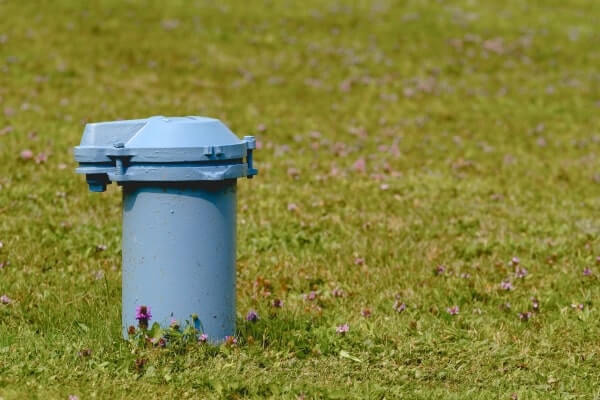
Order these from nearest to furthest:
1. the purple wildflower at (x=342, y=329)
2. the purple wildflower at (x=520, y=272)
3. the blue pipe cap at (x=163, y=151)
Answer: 1. the blue pipe cap at (x=163, y=151)
2. the purple wildflower at (x=342, y=329)
3. the purple wildflower at (x=520, y=272)

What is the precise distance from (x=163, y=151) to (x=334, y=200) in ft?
14.9

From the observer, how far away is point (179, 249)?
16.2 feet

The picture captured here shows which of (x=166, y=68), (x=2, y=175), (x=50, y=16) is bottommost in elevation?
(x=2, y=175)

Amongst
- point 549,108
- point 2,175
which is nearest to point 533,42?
point 549,108

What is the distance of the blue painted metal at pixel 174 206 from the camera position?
4.81 metres

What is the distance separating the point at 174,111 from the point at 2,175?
14.2 feet

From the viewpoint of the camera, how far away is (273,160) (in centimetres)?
1088

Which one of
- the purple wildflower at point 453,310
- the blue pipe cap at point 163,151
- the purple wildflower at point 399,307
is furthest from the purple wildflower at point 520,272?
the blue pipe cap at point 163,151

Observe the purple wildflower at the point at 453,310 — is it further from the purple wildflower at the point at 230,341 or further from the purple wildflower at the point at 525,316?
the purple wildflower at the point at 230,341

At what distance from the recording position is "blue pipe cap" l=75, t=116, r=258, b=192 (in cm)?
478

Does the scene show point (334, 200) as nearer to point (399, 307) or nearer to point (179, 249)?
point (399, 307)

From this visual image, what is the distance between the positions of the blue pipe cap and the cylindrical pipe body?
0.13m

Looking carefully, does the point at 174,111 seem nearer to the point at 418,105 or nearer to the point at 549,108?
the point at 418,105

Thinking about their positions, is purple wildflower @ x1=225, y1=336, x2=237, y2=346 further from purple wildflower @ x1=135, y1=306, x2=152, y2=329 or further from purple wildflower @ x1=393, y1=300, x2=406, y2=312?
purple wildflower @ x1=393, y1=300, x2=406, y2=312
